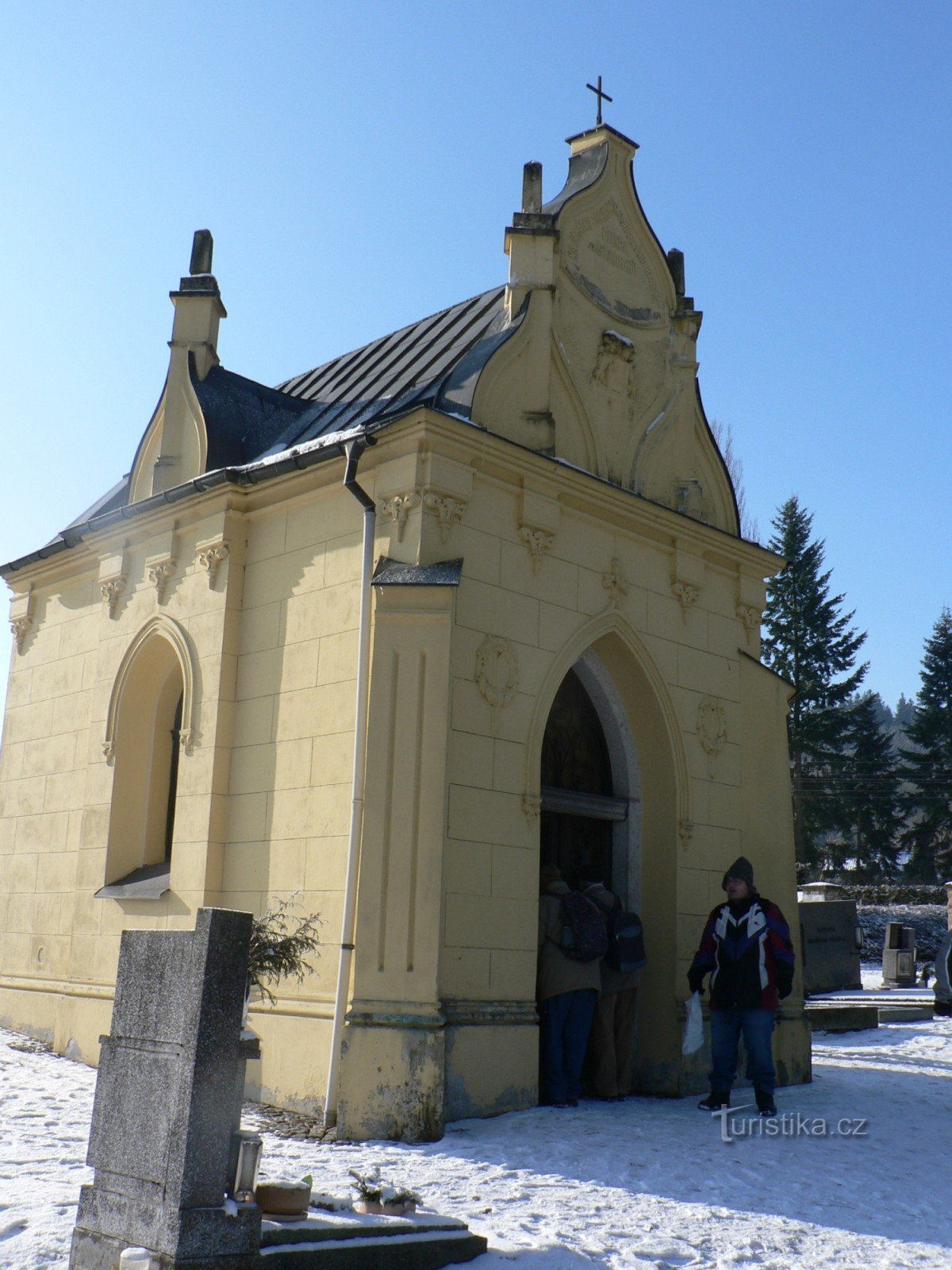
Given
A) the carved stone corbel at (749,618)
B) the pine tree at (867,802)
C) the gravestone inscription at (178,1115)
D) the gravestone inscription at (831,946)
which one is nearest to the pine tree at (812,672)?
the pine tree at (867,802)

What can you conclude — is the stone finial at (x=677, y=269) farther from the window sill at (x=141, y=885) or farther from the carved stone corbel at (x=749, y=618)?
the window sill at (x=141, y=885)

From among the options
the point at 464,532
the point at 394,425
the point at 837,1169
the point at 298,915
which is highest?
the point at 394,425

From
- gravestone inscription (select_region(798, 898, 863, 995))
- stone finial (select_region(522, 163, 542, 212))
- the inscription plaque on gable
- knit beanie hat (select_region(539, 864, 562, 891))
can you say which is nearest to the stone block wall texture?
knit beanie hat (select_region(539, 864, 562, 891))

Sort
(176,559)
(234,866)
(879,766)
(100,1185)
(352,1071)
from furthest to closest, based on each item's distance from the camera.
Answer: (879,766), (176,559), (234,866), (352,1071), (100,1185)

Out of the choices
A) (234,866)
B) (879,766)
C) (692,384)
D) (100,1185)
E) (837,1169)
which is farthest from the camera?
(879,766)

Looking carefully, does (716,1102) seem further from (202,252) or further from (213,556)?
(202,252)

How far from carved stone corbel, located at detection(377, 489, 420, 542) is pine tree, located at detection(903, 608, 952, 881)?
36.8 meters

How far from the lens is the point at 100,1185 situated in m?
5.38

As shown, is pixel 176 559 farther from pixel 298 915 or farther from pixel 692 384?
pixel 692 384

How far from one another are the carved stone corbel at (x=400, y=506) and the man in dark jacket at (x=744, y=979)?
12.4 feet

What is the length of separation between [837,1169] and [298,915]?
429 centimetres

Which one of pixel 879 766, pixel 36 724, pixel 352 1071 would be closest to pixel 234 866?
pixel 352 1071

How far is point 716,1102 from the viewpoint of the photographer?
9.66m

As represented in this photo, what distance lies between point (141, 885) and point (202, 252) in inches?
269
